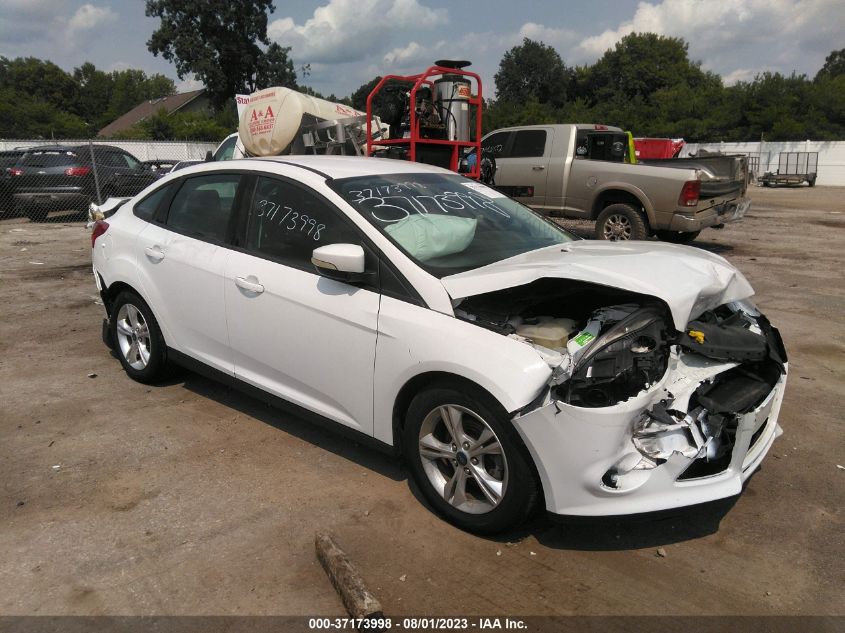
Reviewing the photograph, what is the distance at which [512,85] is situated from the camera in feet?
269

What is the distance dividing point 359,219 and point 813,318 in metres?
5.50

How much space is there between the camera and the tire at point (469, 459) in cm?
277

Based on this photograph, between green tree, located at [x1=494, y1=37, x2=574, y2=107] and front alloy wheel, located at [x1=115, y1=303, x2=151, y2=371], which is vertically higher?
green tree, located at [x1=494, y1=37, x2=574, y2=107]

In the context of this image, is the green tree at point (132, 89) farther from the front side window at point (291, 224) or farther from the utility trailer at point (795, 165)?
the front side window at point (291, 224)

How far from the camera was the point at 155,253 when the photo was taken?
4383 mm

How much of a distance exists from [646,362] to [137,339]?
141 inches

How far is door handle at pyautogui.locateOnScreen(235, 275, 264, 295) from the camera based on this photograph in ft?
12.1

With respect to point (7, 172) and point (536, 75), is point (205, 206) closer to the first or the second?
point (7, 172)

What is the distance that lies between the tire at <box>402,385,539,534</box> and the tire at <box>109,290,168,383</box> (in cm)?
225

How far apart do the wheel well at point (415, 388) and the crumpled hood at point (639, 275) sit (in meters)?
0.39

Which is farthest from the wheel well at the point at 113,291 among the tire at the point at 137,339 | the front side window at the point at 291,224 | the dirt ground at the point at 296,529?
the front side window at the point at 291,224

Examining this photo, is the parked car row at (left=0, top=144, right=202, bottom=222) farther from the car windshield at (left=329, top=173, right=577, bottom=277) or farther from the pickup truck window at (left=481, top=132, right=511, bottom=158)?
the car windshield at (left=329, top=173, right=577, bottom=277)

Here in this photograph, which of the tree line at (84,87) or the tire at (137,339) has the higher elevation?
the tree line at (84,87)

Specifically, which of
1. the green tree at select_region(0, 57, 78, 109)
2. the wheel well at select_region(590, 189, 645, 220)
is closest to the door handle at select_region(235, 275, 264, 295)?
the wheel well at select_region(590, 189, 645, 220)
